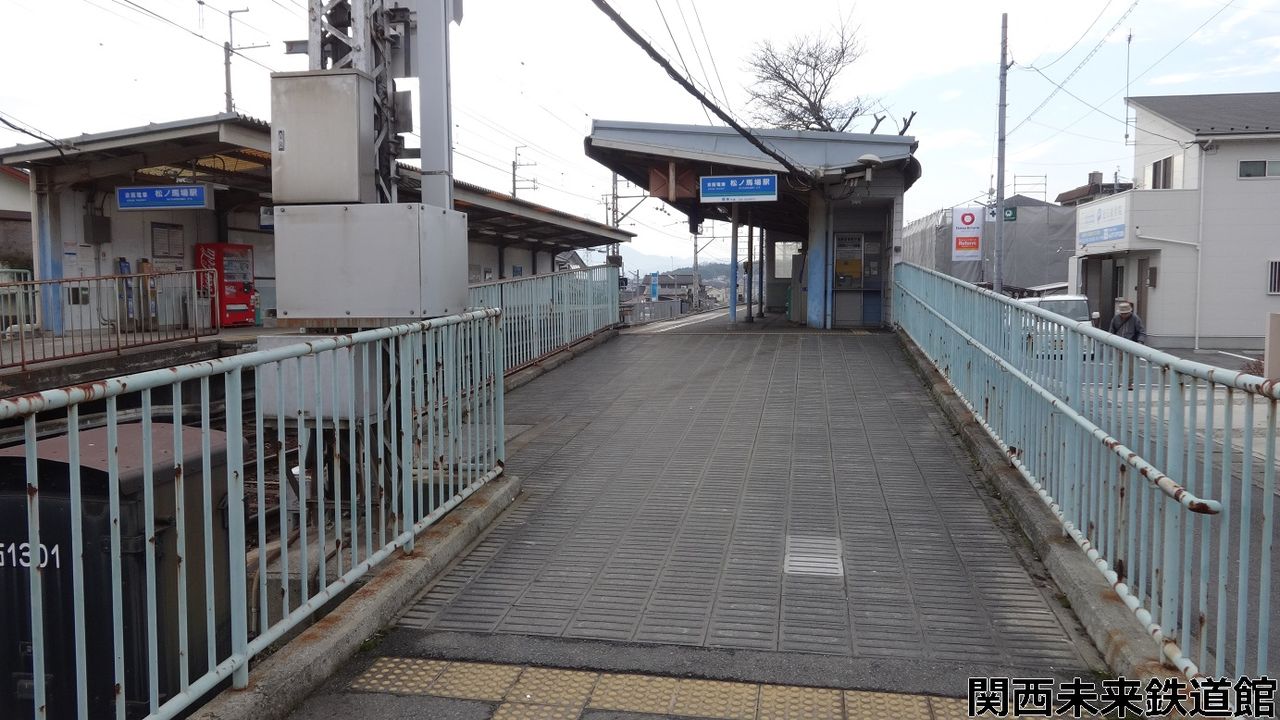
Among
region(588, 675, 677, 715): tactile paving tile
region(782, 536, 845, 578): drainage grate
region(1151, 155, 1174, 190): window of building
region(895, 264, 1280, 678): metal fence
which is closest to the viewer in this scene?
region(895, 264, 1280, 678): metal fence

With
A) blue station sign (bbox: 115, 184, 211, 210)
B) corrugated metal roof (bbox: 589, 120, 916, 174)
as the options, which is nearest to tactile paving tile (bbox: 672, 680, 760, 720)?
blue station sign (bbox: 115, 184, 211, 210)

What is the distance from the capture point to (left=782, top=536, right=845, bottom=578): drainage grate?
5090 millimetres

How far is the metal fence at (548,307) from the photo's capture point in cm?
1248

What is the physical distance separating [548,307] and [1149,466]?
36.4 feet

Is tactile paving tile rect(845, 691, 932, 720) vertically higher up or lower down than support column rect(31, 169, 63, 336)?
lower down

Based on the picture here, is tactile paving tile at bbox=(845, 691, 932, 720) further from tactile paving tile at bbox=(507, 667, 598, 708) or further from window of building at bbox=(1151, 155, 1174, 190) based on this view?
window of building at bbox=(1151, 155, 1174, 190)

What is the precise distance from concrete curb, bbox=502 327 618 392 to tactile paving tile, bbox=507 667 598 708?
7.04 m

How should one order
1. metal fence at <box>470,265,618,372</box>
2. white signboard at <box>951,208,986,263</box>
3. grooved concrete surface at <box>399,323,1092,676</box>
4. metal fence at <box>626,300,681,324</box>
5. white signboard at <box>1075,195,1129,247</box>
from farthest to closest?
metal fence at <box>626,300,681,324</box>, white signboard at <box>951,208,986,263</box>, white signboard at <box>1075,195,1129,247</box>, metal fence at <box>470,265,618,372</box>, grooved concrete surface at <box>399,323,1092,676</box>

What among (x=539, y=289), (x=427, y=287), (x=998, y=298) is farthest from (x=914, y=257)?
(x=427, y=287)

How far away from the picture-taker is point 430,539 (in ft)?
17.4

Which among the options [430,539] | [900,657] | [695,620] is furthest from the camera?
[430,539]

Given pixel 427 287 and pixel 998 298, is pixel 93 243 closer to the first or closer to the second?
pixel 427 287

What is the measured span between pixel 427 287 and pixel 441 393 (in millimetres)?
695

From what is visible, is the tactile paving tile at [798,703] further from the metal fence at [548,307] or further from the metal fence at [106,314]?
the metal fence at [106,314]
